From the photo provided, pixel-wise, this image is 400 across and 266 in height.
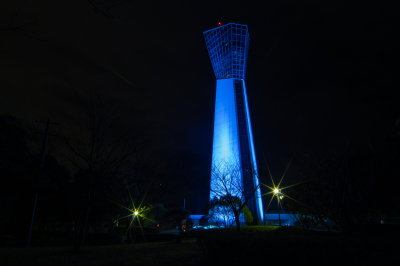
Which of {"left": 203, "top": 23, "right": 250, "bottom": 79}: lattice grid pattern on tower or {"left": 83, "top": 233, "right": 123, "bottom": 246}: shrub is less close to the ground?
{"left": 203, "top": 23, "right": 250, "bottom": 79}: lattice grid pattern on tower

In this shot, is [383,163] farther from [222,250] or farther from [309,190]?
[222,250]

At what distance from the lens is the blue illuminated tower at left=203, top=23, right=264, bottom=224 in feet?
126

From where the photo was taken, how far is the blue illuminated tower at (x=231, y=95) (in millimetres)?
38531

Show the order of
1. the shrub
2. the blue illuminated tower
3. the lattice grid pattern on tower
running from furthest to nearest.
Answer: the lattice grid pattern on tower < the blue illuminated tower < the shrub

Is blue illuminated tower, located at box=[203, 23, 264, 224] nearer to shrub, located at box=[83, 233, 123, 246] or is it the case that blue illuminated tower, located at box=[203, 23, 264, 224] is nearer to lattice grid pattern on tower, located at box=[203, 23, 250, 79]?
lattice grid pattern on tower, located at box=[203, 23, 250, 79]

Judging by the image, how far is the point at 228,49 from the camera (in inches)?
1656

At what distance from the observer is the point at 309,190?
10508 mm

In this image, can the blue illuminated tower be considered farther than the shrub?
Yes

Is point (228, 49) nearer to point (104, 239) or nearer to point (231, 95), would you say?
point (231, 95)

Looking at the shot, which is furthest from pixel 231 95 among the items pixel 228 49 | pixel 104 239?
pixel 104 239

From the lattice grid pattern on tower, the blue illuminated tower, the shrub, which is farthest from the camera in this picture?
the lattice grid pattern on tower

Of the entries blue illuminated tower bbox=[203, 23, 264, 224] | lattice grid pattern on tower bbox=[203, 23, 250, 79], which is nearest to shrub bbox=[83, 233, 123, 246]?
blue illuminated tower bbox=[203, 23, 264, 224]

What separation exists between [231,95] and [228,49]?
27.2 feet

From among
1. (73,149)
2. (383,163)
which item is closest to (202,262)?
(73,149)
